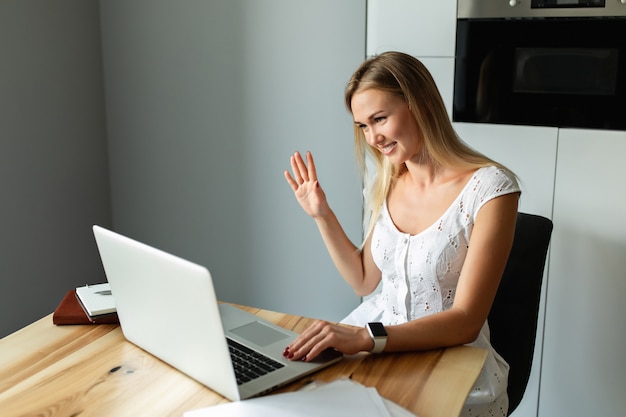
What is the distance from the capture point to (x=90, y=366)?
1408 millimetres

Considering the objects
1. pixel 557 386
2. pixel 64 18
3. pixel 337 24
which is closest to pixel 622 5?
pixel 337 24

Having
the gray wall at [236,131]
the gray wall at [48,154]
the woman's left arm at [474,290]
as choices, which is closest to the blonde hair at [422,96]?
the woman's left arm at [474,290]

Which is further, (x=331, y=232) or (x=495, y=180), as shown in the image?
(x=331, y=232)

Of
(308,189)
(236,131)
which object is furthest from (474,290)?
(236,131)

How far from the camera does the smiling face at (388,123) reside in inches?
69.6

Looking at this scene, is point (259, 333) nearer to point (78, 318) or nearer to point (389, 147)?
point (78, 318)

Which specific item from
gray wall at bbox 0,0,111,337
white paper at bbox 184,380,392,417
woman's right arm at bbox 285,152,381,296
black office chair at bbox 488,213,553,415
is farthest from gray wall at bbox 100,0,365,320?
white paper at bbox 184,380,392,417

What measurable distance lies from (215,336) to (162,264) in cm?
15

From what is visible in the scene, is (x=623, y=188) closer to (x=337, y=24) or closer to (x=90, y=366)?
(x=337, y=24)

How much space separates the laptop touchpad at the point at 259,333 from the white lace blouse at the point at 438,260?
0.42m

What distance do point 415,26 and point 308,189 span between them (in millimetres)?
836

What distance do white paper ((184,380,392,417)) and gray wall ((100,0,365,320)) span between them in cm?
147

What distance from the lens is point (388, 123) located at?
5.81 feet

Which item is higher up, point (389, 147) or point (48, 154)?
point (389, 147)
